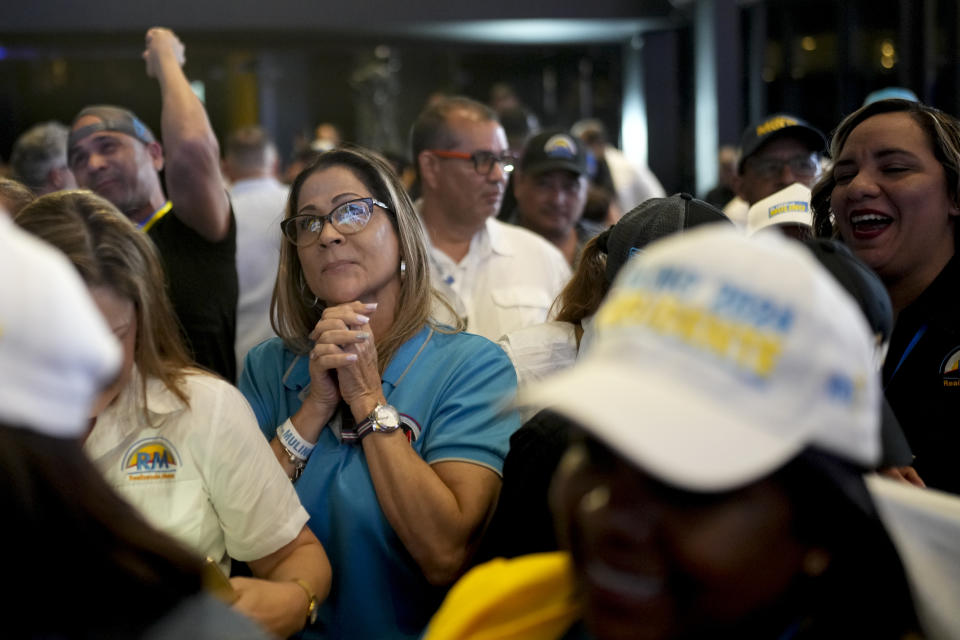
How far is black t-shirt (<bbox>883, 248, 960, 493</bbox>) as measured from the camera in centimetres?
186

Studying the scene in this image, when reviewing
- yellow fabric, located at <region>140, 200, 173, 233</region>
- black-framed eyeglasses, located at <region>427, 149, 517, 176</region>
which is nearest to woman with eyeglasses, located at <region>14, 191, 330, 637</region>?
yellow fabric, located at <region>140, 200, 173, 233</region>

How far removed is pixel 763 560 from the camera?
36.3 inches

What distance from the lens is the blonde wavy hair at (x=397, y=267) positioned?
7.72 feet

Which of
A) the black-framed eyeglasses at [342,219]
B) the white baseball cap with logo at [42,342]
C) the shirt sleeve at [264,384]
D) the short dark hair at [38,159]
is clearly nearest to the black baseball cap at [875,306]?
the white baseball cap with logo at [42,342]

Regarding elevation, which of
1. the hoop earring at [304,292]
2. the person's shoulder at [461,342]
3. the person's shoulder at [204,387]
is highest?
the hoop earring at [304,292]

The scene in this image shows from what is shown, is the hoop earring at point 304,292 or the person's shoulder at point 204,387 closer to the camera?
the person's shoulder at point 204,387

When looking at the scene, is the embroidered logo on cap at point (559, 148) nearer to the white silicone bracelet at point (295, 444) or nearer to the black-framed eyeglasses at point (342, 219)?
the black-framed eyeglasses at point (342, 219)

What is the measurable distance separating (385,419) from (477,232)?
184 cm

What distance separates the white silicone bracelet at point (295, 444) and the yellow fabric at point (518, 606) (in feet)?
3.12

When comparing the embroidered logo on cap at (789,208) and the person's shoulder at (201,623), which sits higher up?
the embroidered logo on cap at (789,208)

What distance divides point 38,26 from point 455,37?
186 inches

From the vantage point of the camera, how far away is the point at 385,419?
80.8 inches

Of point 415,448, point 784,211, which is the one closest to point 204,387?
point 415,448

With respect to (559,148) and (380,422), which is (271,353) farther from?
(559,148)
